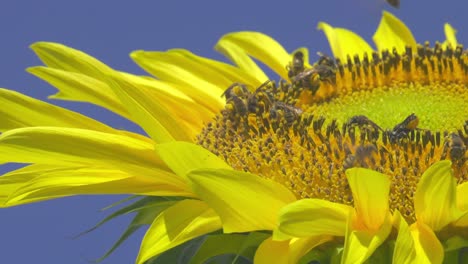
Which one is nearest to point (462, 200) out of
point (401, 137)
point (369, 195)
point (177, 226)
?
point (369, 195)

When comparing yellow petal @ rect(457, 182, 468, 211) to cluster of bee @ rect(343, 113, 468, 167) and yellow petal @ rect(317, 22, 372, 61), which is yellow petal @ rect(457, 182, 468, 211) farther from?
yellow petal @ rect(317, 22, 372, 61)

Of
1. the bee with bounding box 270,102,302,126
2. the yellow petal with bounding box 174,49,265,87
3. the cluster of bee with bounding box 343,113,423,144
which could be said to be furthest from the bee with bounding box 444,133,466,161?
the yellow petal with bounding box 174,49,265,87

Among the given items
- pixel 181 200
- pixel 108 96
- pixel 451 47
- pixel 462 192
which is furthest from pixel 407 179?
pixel 451 47

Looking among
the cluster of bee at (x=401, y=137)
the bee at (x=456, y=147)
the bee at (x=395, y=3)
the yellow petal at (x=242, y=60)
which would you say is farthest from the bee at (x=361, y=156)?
the bee at (x=395, y=3)

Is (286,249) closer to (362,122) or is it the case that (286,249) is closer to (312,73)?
(362,122)

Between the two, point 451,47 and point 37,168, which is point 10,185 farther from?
point 451,47
